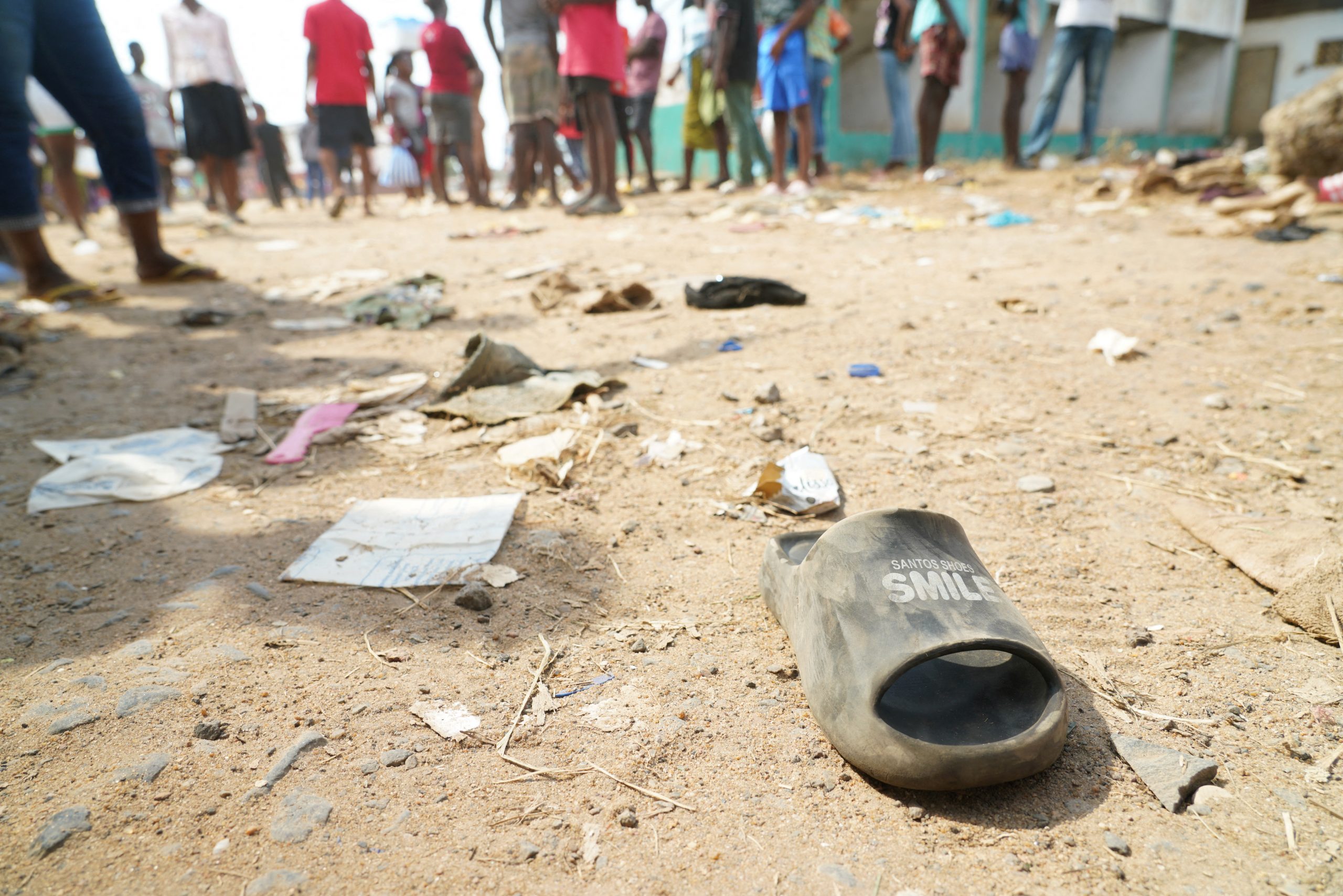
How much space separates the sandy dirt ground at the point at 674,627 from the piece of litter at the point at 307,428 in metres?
0.05

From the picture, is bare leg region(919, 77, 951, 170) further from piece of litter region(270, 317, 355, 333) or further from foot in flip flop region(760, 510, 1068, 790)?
foot in flip flop region(760, 510, 1068, 790)

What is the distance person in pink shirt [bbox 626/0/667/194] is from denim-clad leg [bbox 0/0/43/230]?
17.5 feet

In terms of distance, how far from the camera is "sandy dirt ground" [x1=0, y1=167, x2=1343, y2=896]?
91cm

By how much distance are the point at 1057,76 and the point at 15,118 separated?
279 inches

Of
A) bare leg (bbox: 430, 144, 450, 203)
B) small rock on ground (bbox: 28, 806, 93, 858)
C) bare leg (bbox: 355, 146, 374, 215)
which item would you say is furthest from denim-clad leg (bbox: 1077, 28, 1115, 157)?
small rock on ground (bbox: 28, 806, 93, 858)

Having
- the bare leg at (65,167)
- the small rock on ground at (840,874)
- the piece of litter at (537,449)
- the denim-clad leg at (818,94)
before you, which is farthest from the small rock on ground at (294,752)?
the bare leg at (65,167)

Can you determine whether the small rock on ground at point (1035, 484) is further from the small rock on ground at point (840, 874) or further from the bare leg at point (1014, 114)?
the bare leg at point (1014, 114)

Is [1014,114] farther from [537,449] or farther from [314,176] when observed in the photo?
[314,176]

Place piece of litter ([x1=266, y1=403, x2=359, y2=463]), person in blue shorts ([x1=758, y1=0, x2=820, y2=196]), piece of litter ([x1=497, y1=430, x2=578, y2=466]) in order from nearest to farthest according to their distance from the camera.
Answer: piece of litter ([x1=497, y1=430, x2=578, y2=466]) → piece of litter ([x1=266, y1=403, x2=359, y2=463]) → person in blue shorts ([x1=758, y1=0, x2=820, y2=196])

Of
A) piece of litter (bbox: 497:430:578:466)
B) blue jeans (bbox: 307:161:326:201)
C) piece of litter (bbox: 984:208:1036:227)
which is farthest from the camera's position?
blue jeans (bbox: 307:161:326:201)

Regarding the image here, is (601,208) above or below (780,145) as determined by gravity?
below

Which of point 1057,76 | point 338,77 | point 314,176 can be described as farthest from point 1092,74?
point 314,176

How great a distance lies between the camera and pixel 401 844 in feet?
3.00

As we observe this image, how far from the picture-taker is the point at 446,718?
1.13 meters
